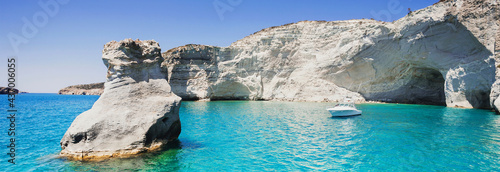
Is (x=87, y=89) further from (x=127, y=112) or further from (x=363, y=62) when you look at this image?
(x=127, y=112)

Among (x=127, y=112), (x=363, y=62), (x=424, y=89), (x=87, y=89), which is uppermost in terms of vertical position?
(x=363, y=62)

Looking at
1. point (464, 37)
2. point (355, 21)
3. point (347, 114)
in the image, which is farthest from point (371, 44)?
point (347, 114)

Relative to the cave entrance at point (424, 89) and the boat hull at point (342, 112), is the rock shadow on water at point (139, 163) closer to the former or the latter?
the boat hull at point (342, 112)

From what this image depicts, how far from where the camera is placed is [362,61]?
129 ft

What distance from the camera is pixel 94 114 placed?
1021cm

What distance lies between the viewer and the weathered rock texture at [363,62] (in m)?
27.2

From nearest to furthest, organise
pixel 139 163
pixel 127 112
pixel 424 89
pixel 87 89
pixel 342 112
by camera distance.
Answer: pixel 139 163 → pixel 127 112 → pixel 342 112 → pixel 424 89 → pixel 87 89

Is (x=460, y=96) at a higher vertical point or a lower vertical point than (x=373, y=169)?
higher

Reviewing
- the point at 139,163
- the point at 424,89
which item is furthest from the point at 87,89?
the point at 139,163

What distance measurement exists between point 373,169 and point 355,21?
130 feet

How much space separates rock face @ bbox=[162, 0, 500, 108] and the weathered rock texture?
11 centimetres

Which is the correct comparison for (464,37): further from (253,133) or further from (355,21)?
(253,133)

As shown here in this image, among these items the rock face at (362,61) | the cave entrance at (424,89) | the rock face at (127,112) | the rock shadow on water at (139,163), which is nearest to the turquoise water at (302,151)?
the rock shadow on water at (139,163)

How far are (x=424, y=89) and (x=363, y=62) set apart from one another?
992 cm
